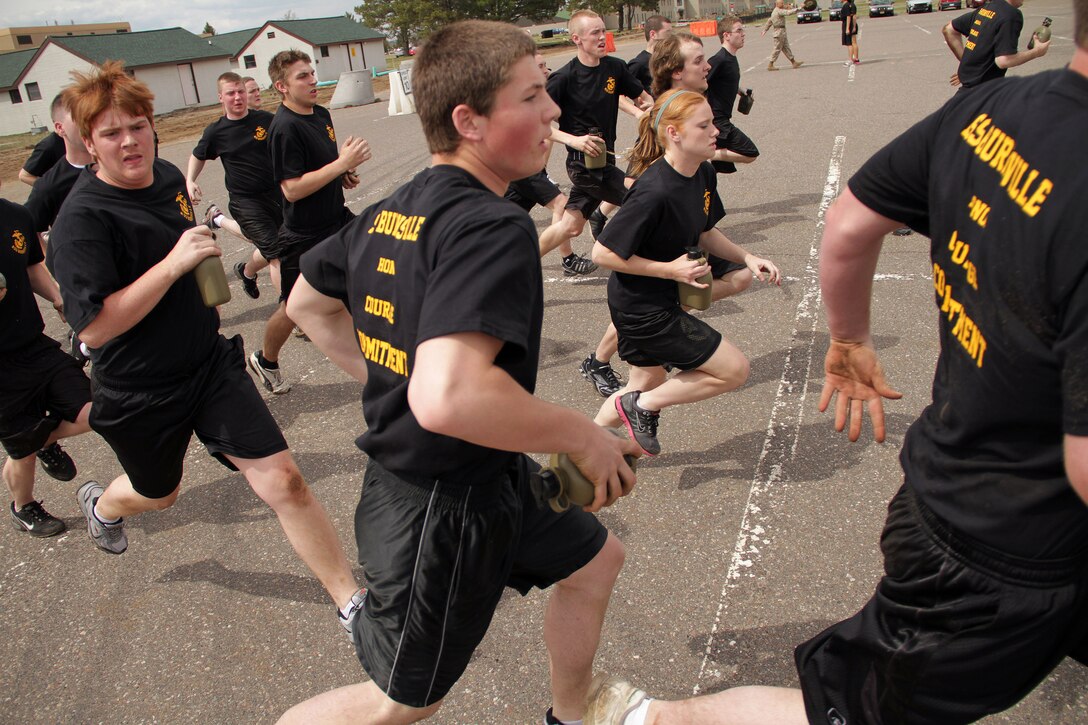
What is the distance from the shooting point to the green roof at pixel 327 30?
64062mm

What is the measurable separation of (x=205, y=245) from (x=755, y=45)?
112ft

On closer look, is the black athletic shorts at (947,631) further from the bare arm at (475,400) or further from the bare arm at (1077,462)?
the bare arm at (475,400)

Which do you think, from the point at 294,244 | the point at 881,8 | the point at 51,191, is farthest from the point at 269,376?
the point at 881,8

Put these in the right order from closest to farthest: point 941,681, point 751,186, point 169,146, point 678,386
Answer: point 941,681 < point 678,386 < point 751,186 < point 169,146

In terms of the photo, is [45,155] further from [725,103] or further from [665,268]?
[725,103]

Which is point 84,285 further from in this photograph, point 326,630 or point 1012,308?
point 1012,308

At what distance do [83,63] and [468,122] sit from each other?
64.2m

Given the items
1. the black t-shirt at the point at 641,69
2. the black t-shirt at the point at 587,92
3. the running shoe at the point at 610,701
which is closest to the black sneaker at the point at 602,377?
the running shoe at the point at 610,701

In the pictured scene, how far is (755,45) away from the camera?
33188 mm

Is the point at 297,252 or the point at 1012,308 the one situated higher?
the point at 1012,308

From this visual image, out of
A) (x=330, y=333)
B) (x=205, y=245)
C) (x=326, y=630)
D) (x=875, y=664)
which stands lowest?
(x=326, y=630)

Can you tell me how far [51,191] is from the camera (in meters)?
5.71

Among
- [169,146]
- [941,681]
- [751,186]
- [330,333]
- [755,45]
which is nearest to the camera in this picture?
[941,681]

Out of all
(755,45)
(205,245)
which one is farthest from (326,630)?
(755,45)
